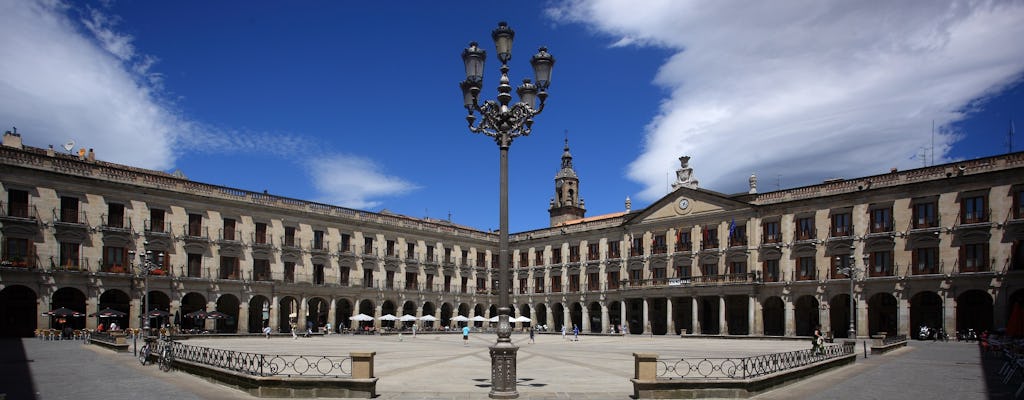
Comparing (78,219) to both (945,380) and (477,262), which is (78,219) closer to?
(477,262)

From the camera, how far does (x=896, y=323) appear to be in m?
51.2

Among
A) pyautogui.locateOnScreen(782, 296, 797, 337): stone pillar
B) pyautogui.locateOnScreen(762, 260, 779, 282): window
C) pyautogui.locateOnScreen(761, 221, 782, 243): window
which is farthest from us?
pyautogui.locateOnScreen(761, 221, 782, 243): window

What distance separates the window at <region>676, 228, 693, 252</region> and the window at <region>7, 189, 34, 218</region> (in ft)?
157

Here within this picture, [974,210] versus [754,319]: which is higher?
[974,210]

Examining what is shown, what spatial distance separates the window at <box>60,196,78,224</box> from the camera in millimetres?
46281

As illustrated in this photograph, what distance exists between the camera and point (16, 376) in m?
20.7

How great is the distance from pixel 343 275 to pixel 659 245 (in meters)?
28.0

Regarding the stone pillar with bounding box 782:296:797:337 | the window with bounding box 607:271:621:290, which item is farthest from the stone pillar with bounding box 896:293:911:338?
the window with bounding box 607:271:621:290

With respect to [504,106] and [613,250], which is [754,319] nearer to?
[613,250]

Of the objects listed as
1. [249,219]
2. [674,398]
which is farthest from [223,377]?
[249,219]

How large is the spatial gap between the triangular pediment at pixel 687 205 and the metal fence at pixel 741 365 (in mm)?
31419

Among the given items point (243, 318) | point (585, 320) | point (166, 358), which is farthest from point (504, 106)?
point (585, 320)

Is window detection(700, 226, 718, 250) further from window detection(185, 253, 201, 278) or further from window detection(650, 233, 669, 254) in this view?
window detection(185, 253, 201, 278)

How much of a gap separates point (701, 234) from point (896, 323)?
15996mm
